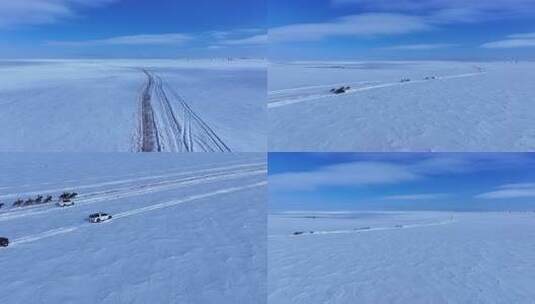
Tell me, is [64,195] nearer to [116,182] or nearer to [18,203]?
[18,203]

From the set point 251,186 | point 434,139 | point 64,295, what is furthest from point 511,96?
point 64,295

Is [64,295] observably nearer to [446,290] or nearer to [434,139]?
[446,290]

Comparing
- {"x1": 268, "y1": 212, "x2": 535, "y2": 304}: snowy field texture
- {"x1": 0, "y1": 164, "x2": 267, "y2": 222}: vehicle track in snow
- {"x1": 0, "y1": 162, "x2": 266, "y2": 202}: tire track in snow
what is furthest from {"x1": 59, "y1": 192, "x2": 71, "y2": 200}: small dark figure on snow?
{"x1": 268, "y1": 212, "x2": 535, "y2": 304}: snowy field texture

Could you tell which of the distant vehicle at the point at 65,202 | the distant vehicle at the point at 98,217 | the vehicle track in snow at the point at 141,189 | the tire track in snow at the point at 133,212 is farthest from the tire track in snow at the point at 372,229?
the distant vehicle at the point at 65,202

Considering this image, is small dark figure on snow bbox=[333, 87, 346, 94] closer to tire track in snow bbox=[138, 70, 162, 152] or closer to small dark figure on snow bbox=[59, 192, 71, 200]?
tire track in snow bbox=[138, 70, 162, 152]

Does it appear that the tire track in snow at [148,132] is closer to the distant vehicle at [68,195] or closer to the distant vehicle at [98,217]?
the distant vehicle at [68,195]

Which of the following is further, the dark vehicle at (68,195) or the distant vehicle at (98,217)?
the dark vehicle at (68,195)
